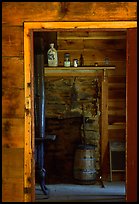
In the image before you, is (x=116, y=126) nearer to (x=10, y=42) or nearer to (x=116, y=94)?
(x=116, y=94)

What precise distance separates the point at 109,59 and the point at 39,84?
159 cm

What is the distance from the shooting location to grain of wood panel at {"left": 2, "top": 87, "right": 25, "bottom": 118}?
11.0ft

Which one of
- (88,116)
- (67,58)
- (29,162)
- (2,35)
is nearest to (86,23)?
(2,35)

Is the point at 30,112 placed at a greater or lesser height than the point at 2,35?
lesser

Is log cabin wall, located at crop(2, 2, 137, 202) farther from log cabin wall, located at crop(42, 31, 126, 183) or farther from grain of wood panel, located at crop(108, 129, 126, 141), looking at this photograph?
grain of wood panel, located at crop(108, 129, 126, 141)

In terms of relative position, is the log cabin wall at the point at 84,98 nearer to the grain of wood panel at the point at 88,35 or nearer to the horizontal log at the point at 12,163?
the grain of wood panel at the point at 88,35

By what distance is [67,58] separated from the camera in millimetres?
6605

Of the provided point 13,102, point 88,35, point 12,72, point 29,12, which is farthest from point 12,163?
point 88,35

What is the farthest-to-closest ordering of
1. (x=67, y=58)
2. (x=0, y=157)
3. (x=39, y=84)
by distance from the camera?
(x=67, y=58) → (x=39, y=84) → (x=0, y=157)

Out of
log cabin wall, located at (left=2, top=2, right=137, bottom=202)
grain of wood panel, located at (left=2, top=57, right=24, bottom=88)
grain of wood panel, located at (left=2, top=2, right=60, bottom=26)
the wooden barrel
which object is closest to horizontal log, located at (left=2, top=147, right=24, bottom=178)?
log cabin wall, located at (left=2, top=2, right=137, bottom=202)

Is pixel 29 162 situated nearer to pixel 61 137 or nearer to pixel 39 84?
pixel 39 84

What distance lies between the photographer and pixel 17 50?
333 cm

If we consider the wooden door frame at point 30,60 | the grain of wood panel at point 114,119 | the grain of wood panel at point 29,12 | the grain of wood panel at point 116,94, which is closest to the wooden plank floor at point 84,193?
the grain of wood panel at point 114,119

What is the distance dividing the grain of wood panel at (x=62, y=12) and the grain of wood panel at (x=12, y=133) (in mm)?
842
